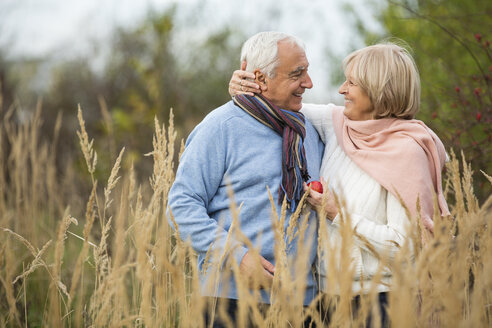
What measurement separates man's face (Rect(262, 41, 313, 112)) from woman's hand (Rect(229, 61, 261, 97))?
0.07 m

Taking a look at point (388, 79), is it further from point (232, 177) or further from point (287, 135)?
point (232, 177)

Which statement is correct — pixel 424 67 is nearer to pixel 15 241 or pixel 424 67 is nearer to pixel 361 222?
pixel 361 222

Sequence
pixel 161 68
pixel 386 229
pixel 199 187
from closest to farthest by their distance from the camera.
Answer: pixel 386 229 < pixel 199 187 < pixel 161 68

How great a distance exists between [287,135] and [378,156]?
16.5 inches

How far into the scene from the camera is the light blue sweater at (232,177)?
220 cm

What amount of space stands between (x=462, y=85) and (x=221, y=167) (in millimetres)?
2138

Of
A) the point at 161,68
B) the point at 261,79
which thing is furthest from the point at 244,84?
the point at 161,68

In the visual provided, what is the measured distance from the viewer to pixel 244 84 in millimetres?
2420

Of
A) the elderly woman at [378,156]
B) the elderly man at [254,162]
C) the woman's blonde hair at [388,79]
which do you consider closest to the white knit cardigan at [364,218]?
the elderly woman at [378,156]

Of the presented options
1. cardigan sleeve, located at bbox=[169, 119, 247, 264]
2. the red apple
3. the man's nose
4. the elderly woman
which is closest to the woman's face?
the elderly woman

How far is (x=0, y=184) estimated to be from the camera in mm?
3336

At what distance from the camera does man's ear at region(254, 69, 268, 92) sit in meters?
2.42

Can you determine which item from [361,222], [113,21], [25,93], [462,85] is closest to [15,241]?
[361,222]

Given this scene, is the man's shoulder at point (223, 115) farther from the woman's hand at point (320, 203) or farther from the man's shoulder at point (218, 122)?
the woman's hand at point (320, 203)
